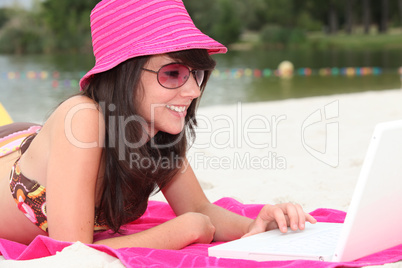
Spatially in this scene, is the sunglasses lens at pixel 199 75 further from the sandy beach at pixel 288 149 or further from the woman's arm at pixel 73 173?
the sandy beach at pixel 288 149

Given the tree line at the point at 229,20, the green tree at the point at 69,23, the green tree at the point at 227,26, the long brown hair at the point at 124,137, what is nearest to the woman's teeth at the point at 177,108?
the long brown hair at the point at 124,137

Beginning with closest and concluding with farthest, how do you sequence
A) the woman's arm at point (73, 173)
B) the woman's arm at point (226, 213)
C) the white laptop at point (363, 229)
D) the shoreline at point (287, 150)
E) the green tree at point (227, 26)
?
the white laptop at point (363, 229), the woman's arm at point (73, 173), the woman's arm at point (226, 213), the shoreline at point (287, 150), the green tree at point (227, 26)

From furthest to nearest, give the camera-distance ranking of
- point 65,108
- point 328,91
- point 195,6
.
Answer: point 195,6 < point 328,91 < point 65,108

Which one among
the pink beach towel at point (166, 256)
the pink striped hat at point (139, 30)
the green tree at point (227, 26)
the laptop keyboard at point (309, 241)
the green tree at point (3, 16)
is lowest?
the pink beach towel at point (166, 256)

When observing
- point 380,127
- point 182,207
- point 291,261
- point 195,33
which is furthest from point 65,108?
point 380,127

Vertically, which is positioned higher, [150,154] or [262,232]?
[150,154]

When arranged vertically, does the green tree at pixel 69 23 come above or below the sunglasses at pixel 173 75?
above

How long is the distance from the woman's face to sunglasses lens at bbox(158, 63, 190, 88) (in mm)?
17

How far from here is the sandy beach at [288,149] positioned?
3.21m

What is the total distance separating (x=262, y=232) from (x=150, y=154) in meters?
0.54

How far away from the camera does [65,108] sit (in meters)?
1.99

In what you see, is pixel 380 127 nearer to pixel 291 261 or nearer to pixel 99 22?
pixel 291 261

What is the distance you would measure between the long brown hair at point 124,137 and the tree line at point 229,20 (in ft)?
99.9

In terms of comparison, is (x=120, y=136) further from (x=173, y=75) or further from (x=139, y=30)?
(x=139, y=30)
